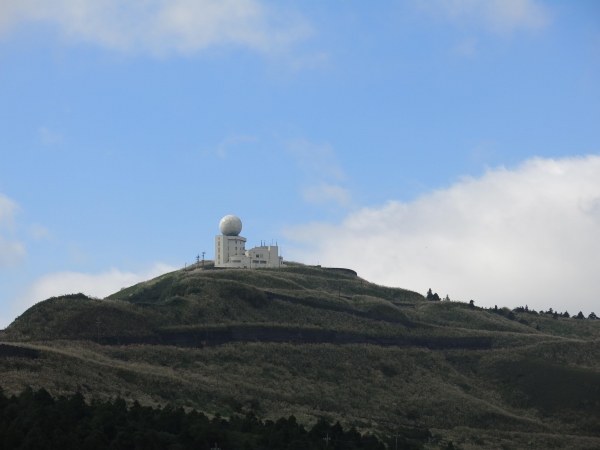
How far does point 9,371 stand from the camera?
6109 cm

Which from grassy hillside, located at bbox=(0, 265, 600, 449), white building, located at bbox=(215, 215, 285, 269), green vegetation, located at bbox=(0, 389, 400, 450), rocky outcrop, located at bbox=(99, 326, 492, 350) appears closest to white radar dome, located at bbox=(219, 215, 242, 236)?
white building, located at bbox=(215, 215, 285, 269)

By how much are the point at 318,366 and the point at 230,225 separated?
5150 cm

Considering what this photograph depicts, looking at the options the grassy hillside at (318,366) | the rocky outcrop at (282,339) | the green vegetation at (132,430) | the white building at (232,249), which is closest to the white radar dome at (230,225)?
the white building at (232,249)

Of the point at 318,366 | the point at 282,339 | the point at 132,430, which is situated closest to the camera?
the point at 132,430

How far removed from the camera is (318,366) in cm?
8556

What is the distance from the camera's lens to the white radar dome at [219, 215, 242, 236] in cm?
13350

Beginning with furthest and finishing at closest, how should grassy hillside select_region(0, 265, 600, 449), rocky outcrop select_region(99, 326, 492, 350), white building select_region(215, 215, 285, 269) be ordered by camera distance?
white building select_region(215, 215, 285, 269), rocky outcrop select_region(99, 326, 492, 350), grassy hillside select_region(0, 265, 600, 449)

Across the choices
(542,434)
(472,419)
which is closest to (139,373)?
(472,419)

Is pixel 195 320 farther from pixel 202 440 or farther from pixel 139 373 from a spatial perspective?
pixel 202 440

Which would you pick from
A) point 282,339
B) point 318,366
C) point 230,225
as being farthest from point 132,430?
point 230,225

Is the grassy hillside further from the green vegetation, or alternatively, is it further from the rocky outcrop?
the green vegetation

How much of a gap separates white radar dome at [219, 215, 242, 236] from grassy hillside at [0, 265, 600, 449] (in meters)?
16.0

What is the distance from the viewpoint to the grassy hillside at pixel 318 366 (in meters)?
67.2

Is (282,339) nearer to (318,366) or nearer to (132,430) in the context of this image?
(318,366)
